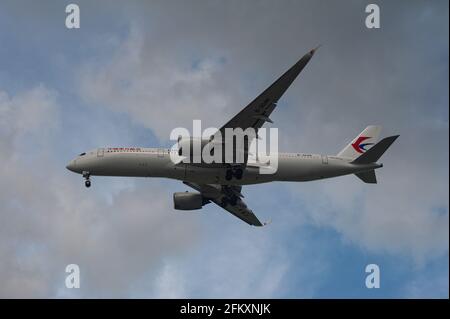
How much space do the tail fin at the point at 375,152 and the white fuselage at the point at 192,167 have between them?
0.44 meters

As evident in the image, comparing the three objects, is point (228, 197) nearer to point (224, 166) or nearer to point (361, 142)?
point (224, 166)

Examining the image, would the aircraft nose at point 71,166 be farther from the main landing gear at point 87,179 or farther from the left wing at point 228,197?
the left wing at point 228,197

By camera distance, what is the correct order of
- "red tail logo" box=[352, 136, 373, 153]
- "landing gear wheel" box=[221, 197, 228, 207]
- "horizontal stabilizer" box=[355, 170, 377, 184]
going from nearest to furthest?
"horizontal stabilizer" box=[355, 170, 377, 184] < "red tail logo" box=[352, 136, 373, 153] < "landing gear wheel" box=[221, 197, 228, 207]

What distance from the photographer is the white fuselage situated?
56.0m

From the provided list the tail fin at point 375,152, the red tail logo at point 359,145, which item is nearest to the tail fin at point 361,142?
the red tail logo at point 359,145

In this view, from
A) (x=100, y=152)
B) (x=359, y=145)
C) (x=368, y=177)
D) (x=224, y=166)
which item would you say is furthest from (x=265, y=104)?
(x=100, y=152)

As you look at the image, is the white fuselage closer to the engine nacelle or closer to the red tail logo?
the red tail logo

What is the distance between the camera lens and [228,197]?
64625 millimetres

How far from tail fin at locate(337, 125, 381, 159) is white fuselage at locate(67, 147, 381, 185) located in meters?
2.16

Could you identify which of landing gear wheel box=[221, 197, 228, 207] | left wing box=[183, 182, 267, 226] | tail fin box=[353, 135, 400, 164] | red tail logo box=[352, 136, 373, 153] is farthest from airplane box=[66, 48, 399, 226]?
landing gear wheel box=[221, 197, 228, 207]

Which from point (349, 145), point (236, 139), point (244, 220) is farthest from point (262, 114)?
point (244, 220)

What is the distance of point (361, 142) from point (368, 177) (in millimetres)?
4407
